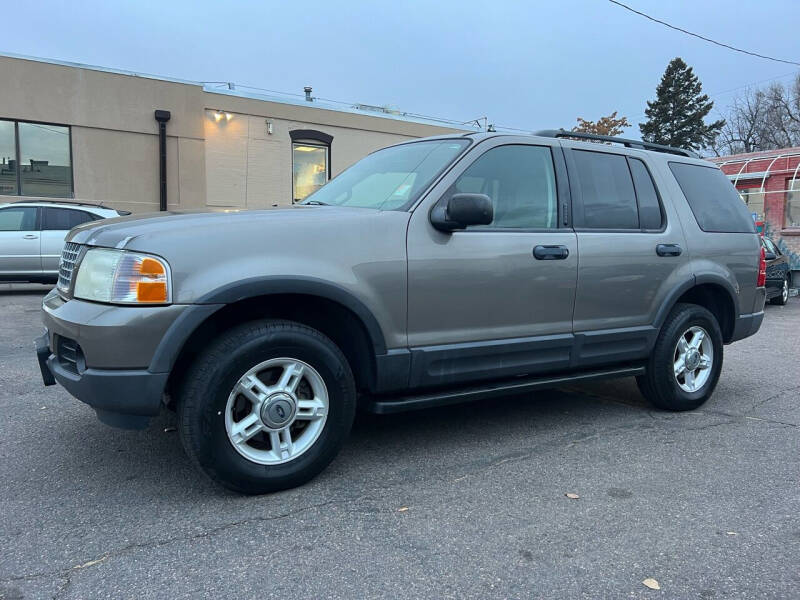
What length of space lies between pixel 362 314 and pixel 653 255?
2344mm

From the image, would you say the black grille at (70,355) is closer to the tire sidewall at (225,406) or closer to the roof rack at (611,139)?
the tire sidewall at (225,406)

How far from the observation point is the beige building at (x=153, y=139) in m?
14.4

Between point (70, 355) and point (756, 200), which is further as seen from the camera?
point (756, 200)

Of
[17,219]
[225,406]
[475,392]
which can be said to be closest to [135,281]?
[225,406]

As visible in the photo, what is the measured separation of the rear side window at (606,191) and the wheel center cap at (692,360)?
1.11 m

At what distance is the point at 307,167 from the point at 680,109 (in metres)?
39.1

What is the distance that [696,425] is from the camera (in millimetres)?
4492

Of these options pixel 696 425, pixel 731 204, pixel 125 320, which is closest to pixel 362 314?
pixel 125 320

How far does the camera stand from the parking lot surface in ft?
7.89

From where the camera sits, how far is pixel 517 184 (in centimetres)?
400

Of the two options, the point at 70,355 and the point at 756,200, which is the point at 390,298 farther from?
the point at 756,200

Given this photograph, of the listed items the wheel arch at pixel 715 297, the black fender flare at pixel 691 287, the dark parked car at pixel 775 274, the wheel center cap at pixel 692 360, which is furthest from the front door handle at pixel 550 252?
the dark parked car at pixel 775 274

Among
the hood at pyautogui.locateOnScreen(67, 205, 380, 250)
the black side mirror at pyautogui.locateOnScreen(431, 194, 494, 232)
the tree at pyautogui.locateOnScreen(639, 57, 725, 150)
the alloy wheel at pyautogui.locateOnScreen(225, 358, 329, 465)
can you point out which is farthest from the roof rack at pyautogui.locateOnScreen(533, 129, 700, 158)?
the tree at pyautogui.locateOnScreen(639, 57, 725, 150)

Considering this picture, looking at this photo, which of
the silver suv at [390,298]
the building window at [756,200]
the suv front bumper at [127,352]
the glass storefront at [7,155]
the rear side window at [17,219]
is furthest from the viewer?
the building window at [756,200]
